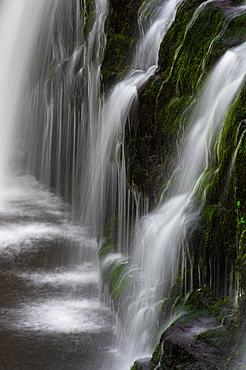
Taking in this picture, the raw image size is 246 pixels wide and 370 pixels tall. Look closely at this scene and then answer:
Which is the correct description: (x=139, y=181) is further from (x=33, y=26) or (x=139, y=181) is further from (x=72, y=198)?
(x=33, y=26)

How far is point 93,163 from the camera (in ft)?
45.0

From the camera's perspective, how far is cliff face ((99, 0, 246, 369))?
6.07 meters

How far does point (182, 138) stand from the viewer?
8141mm

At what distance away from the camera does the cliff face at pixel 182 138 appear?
19.9 feet

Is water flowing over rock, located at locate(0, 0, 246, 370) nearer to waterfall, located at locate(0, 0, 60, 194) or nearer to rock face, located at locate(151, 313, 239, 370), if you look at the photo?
rock face, located at locate(151, 313, 239, 370)

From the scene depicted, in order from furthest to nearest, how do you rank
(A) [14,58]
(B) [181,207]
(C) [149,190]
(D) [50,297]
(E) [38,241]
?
(A) [14,58] → (E) [38,241] → (D) [50,297] → (C) [149,190] → (B) [181,207]

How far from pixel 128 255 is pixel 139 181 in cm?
131

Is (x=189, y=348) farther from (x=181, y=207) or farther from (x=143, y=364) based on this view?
(x=181, y=207)

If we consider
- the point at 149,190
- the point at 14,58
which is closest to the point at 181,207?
the point at 149,190

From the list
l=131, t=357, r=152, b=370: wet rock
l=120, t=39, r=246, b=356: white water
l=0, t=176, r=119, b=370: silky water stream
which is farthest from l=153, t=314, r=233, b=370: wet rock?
l=0, t=176, r=119, b=370: silky water stream

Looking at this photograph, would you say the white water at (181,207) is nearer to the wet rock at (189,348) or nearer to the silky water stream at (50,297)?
the silky water stream at (50,297)

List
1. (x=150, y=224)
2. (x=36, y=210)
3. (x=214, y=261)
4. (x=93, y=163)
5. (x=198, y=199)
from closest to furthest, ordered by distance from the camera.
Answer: (x=214, y=261) → (x=198, y=199) → (x=150, y=224) → (x=93, y=163) → (x=36, y=210)

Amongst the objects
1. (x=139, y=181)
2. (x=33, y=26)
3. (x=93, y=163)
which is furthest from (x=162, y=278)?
(x=33, y=26)

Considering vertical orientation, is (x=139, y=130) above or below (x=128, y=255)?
above
